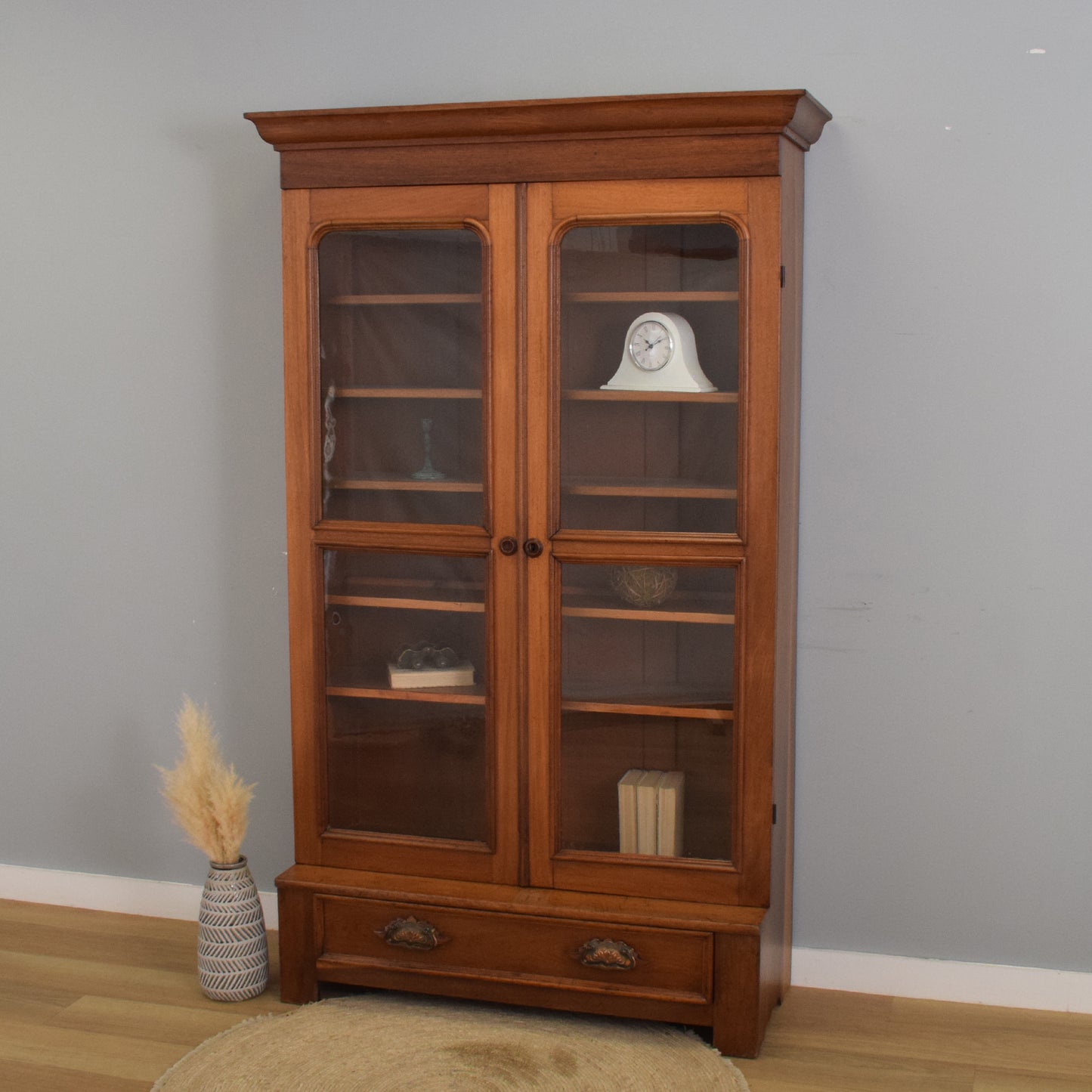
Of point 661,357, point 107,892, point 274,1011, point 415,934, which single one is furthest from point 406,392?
point 107,892

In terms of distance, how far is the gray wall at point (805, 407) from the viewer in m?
2.65

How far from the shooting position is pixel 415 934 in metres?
2.68

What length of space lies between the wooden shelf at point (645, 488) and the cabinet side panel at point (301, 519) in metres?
0.58

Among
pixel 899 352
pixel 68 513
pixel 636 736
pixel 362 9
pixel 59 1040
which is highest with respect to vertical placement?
pixel 362 9

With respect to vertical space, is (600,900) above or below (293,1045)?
above

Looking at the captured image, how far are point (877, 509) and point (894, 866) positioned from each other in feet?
2.64

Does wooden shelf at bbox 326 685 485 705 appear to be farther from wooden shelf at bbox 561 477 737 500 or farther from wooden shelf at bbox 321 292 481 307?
wooden shelf at bbox 321 292 481 307

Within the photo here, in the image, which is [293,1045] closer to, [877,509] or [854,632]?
[854,632]

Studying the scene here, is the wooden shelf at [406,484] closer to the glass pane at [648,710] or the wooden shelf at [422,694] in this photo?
the glass pane at [648,710]

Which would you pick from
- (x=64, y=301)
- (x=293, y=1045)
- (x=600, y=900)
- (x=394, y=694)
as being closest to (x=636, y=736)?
(x=600, y=900)

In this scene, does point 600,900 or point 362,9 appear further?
point 362,9

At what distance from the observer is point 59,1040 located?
8.69 feet

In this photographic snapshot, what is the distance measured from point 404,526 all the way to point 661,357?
2.11ft

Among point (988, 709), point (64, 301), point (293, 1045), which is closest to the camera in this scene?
point (293, 1045)
